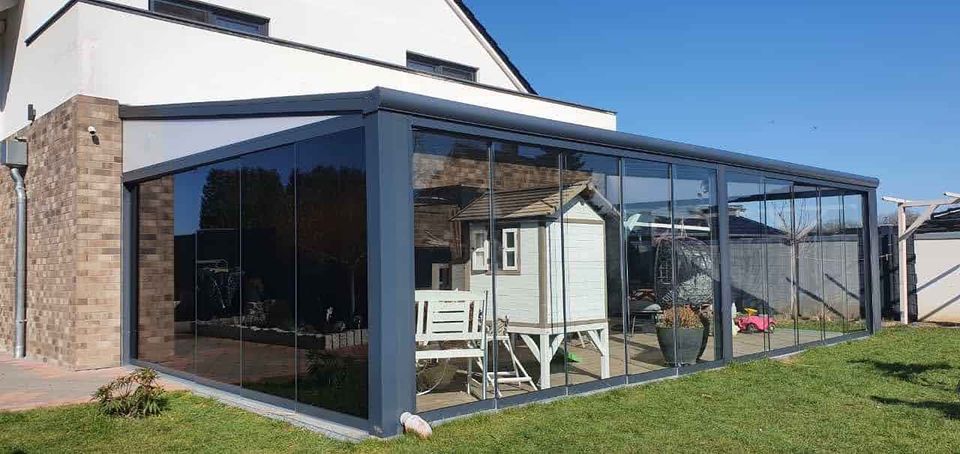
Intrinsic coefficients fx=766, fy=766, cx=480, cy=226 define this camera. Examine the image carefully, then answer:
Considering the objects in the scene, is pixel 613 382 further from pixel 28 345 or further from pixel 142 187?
pixel 28 345

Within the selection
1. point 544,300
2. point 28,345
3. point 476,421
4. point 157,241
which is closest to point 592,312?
point 544,300

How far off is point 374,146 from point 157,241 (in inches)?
175

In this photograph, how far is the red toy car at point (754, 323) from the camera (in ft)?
32.9

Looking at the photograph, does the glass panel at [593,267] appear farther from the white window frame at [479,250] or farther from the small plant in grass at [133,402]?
the small plant in grass at [133,402]

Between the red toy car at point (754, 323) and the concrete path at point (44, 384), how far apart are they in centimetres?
689

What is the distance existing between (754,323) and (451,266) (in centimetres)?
543

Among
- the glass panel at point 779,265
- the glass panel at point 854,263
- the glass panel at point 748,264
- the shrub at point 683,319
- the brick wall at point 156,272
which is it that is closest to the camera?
the shrub at point 683,319

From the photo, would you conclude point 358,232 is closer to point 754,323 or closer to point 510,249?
point 510,249

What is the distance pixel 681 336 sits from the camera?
8.80 m

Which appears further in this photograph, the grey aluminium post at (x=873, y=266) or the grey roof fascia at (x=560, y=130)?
the grey aluminium post at (x=873, y=266)

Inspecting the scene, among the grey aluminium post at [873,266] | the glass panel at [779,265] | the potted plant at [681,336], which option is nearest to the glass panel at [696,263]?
the potted plant at [681,336]

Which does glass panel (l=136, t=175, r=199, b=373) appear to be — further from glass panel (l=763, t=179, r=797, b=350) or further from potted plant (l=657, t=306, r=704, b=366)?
glass panel (l=763, t=179, r=797, b=350)

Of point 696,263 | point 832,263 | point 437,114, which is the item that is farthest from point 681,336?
point 832,263

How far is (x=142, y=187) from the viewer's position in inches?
363
